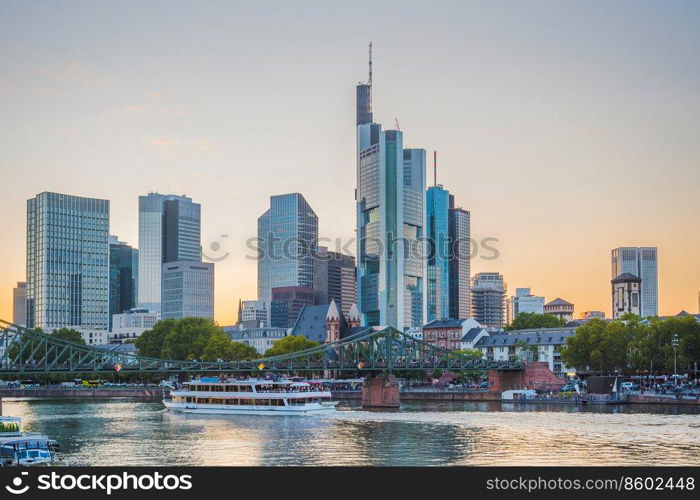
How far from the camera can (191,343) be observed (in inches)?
6969

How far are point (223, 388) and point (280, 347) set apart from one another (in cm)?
5967

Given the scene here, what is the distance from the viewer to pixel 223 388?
11125 centimetres

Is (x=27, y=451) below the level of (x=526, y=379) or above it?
above

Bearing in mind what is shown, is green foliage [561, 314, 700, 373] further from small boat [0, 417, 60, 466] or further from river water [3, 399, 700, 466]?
small boat [0, 417, 60, 466]

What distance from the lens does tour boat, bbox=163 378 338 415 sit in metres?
105

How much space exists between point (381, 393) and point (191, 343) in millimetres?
63510
